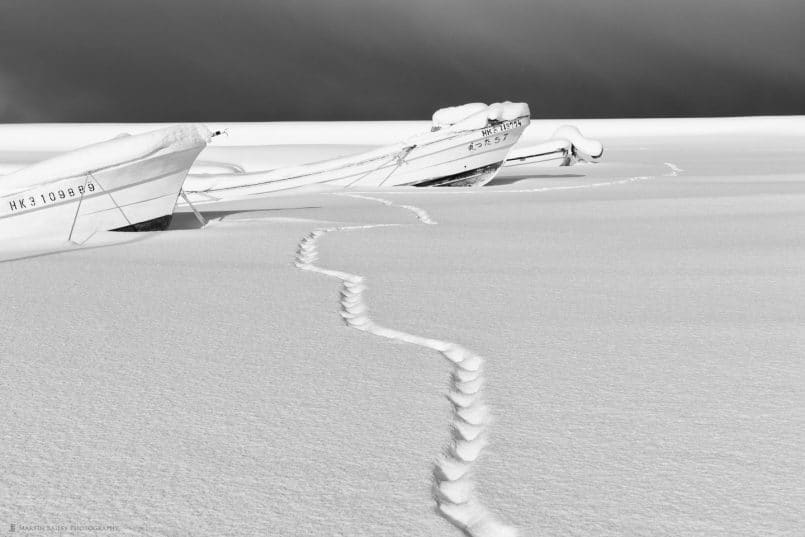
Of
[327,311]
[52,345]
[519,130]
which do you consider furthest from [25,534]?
[519,130]

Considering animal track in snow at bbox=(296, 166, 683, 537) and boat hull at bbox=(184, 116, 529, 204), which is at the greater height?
boat hull at bbox=(184, 116, 529, 204)

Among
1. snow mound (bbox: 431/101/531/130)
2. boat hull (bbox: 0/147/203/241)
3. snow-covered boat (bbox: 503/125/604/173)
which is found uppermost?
snow-covered boat (bbox: 503/125/604/173)

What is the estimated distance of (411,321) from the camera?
12.9 feet

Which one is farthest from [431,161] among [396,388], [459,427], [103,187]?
[459,427]

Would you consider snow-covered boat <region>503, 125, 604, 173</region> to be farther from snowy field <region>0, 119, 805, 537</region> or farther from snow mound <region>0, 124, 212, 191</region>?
snowy field <region>0, 119, 805, 537</region>

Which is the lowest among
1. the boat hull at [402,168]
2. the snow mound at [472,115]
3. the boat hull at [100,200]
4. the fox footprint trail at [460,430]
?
the fox footprint trail at [460,430]

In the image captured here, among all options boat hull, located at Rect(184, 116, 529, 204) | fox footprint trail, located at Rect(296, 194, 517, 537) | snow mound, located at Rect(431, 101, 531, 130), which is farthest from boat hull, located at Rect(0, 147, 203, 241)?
snow mound, located at Rect(431, 101, 531, 130)

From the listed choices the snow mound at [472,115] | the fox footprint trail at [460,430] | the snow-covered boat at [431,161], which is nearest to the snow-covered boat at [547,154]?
the snow-covered boat at [431,161]

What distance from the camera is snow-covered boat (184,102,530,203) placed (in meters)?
12.2

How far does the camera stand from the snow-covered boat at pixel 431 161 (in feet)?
40.0

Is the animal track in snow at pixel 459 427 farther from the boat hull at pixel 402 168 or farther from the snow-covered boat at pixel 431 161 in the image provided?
the snow-covered boat at pixel 431 161

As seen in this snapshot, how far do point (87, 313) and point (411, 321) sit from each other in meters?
1.32

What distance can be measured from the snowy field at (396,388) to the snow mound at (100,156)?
3.70ft

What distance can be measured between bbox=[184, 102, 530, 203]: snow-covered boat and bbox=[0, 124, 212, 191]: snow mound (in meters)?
4.45
